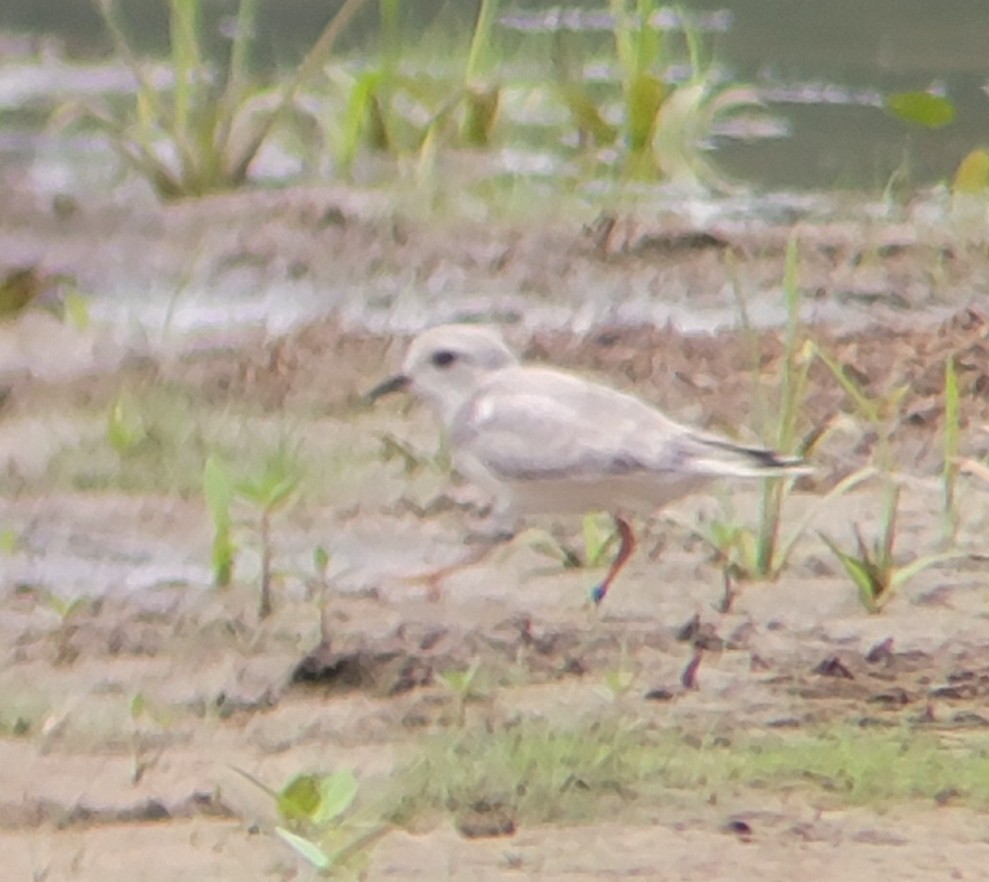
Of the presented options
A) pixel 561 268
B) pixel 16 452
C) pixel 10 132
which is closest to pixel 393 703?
pixel 16 452

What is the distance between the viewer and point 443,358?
17.4 feet

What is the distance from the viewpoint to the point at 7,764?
12.6 ft

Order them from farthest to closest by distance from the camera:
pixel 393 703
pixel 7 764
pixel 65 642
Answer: pixel 65 642, pixel 393 703, pixel 7 764

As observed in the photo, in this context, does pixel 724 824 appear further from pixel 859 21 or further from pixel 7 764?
pixel 859 21

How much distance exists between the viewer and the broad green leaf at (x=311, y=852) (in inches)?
126

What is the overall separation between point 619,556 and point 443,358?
73cm

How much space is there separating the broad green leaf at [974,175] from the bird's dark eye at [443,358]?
319 cm

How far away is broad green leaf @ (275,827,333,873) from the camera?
126 inches

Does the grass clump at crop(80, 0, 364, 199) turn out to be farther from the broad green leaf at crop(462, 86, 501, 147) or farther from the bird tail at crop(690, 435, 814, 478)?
the bird tail at crop(690, 435, 814, 478)

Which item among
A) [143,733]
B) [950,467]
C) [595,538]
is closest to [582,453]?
[595,538]

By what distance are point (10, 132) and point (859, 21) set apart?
5023 millimetres

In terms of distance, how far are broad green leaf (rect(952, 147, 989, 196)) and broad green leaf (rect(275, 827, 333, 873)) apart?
5.20m

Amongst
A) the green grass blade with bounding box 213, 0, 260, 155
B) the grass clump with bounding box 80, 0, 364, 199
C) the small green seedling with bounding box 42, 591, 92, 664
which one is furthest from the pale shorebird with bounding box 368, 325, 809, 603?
the green grass blade with bounding box 213, 0, 260, 155

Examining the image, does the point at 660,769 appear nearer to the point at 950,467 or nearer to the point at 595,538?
the point at 595,538
